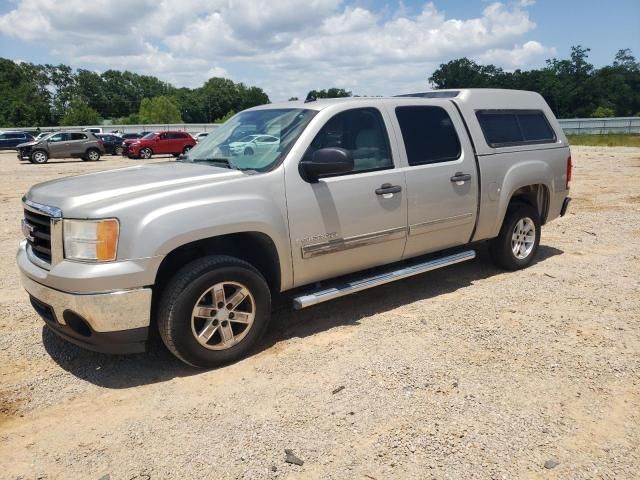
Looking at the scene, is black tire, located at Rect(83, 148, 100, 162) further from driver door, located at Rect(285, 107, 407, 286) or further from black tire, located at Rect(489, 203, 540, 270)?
driver door, located at Rect(285, 107, 407, 286)

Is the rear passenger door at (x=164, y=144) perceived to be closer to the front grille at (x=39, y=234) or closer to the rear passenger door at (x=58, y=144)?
the rear passenger door at (x=58, y=144)

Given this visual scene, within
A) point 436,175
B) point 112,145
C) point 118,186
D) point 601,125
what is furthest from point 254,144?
point 601,125

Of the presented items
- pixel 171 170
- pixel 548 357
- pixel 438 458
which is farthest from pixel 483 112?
pixel 438 458

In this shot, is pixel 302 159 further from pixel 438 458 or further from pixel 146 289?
pixel 438 458

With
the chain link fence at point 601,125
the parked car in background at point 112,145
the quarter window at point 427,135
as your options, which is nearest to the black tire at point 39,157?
the parked car in background at point 112,145

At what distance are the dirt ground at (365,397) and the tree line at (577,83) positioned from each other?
8189 cm

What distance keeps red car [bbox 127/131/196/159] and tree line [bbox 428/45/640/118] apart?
67075mm

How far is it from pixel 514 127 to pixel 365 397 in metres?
3.78

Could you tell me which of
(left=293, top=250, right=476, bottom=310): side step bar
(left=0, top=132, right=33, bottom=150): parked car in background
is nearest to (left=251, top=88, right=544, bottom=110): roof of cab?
(left=293, top=250, right=476, bottom=310): side step bar

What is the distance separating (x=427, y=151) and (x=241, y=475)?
129 inches

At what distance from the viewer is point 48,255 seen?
3.50 metres

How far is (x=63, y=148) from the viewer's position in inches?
1048

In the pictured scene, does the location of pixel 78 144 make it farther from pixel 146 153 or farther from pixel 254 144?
pixel 254 144

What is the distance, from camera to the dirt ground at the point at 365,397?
2703mm
